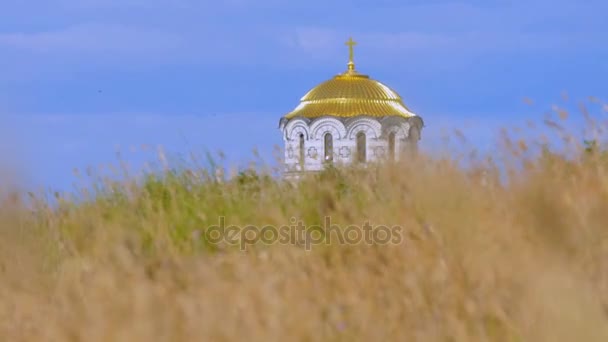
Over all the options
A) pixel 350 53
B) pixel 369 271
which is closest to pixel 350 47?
pixel 350 53

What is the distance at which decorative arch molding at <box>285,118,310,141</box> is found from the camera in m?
53.3

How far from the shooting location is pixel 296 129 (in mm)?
53656

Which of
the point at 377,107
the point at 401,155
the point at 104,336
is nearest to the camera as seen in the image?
the point at 104,336

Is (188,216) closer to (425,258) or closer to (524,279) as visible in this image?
(425,258)

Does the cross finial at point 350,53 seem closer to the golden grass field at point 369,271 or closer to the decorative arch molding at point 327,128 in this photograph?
the decorative arch molding at point 327,128

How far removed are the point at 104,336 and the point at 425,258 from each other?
79.0 inches

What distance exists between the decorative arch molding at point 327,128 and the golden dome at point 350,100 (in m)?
0.36

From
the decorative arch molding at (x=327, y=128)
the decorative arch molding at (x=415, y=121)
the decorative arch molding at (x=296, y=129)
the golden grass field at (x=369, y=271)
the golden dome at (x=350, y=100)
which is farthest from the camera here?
the decorative arch molding at (x=296, y=129)

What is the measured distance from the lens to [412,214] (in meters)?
5.86

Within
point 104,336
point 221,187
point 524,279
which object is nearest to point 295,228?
point 221,187

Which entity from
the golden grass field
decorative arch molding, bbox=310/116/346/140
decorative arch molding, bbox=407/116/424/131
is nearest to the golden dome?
decorative arch molding, bbox=310/116/346/140

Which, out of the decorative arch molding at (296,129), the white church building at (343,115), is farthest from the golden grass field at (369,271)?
the decorative arch molding at (296,129)

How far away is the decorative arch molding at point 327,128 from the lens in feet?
173

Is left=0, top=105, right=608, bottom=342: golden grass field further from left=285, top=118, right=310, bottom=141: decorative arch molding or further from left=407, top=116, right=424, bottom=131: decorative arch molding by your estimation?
left=285, top=118, right=310, bottom=141: decorative arch molding
